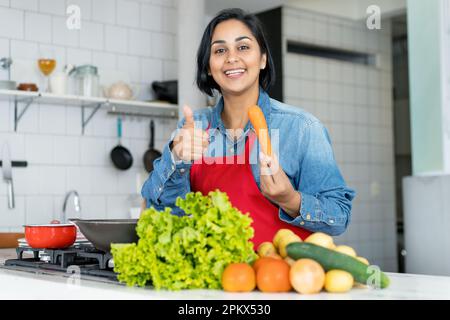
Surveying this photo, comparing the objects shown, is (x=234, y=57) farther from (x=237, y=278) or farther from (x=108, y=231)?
(x=237, y=278)

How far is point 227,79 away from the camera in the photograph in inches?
71.3

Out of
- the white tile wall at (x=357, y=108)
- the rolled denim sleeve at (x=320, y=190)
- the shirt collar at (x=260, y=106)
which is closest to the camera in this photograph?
the rolled denim sleeve at (x=320, y=190)

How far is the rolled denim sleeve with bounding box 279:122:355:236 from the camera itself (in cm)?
160

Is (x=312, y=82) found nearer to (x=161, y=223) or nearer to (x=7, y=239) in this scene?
(x=7, y=239)

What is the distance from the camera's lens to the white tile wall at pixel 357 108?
16.8 feet

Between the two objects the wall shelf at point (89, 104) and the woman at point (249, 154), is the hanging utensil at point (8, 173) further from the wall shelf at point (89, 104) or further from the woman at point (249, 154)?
the woman at point (249, 154)

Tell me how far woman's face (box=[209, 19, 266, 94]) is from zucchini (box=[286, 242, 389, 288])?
73 cm

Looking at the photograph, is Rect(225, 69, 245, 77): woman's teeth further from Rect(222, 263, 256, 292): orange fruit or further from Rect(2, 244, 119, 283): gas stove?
Rect(222, 263, 256, 292): orange fruit

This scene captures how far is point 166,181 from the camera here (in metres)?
1.72

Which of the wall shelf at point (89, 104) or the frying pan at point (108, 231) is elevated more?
the wall shelf at point (89, 104)

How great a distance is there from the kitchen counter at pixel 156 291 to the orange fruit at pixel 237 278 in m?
0.02

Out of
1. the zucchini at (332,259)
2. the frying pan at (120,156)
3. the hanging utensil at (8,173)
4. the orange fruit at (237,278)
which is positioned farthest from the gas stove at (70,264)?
the frying pan at (120,156)

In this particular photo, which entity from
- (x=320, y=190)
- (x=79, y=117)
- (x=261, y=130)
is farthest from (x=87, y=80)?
(x=261, y=130)

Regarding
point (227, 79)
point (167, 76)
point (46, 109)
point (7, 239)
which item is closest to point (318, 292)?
point (227, 79)
